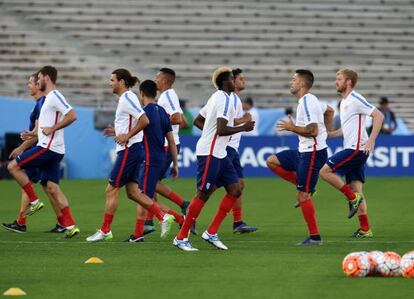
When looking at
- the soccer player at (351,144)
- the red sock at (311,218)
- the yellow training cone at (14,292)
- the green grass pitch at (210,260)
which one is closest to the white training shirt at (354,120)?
the soccer player at (351,144)

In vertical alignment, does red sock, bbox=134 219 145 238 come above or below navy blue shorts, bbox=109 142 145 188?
below

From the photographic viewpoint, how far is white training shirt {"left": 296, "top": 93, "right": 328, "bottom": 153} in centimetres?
1457

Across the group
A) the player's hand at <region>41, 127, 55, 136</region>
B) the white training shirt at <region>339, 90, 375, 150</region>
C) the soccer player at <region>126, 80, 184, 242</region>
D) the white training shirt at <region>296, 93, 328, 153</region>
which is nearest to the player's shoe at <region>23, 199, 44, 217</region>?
the player's hand at <region>41, 127, 55, 136</region>

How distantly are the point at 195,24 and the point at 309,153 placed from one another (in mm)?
23335

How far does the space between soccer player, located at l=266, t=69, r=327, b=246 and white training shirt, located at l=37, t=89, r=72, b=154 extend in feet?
9.56

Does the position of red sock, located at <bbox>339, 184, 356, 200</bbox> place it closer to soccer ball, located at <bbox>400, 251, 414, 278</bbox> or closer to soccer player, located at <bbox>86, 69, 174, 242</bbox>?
soccer player, located at <bbox>86, 69, 174, 242</bbox>

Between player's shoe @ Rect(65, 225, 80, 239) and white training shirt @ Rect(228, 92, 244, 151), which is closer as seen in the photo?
white training shirt @ Rect(228, 92, 244, 151)

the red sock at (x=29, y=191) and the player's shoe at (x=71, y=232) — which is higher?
the red sock at (x=29, y=191)

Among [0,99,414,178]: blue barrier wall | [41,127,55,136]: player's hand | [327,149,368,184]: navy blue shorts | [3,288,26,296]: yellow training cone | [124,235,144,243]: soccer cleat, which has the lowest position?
[0,99,414,178]: blue barrier wall

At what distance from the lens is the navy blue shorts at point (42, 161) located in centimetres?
1588

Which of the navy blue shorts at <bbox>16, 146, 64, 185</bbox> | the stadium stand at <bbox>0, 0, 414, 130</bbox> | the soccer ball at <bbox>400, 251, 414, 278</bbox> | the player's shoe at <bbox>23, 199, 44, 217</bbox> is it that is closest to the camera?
the soccer ball at <bbox>400, 251, 414, 278</bbox>

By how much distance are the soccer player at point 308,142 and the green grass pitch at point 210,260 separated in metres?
0.41

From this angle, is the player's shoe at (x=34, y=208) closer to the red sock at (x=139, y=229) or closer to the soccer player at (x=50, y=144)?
the soccer player at (x=50, y=144)

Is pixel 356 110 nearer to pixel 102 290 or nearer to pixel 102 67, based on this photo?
pixel 102 290
